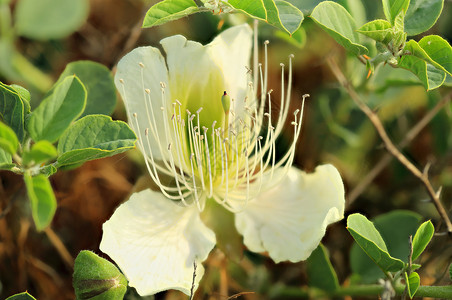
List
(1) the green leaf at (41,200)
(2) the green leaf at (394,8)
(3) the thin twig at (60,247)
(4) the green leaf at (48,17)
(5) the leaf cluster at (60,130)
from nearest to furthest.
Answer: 1. (1) the green leaf at (41,200)
2. (5) the leaf cluster at (60,130)
3. (2) the green leaf at (394,8)
4. (3) the thin twig at (60,247)
5. (4) the green leaf at (48,17)

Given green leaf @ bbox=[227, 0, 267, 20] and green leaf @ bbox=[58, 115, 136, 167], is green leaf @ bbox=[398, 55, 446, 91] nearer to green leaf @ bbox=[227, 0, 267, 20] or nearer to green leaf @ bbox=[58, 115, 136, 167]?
green leaf @ bbox=[227, 0, 267, 20]

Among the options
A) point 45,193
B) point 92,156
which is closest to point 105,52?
point 92,156

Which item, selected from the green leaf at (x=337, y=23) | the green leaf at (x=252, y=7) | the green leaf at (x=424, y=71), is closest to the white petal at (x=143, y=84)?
the green leaf at (x=252, y=7)

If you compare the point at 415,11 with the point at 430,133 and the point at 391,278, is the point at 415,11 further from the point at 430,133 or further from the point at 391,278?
the point at 430,133

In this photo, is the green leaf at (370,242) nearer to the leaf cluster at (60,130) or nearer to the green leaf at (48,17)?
the leaf cluster at (60,130)

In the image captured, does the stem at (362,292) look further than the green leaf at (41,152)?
Yes

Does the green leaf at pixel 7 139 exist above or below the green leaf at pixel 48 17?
above
